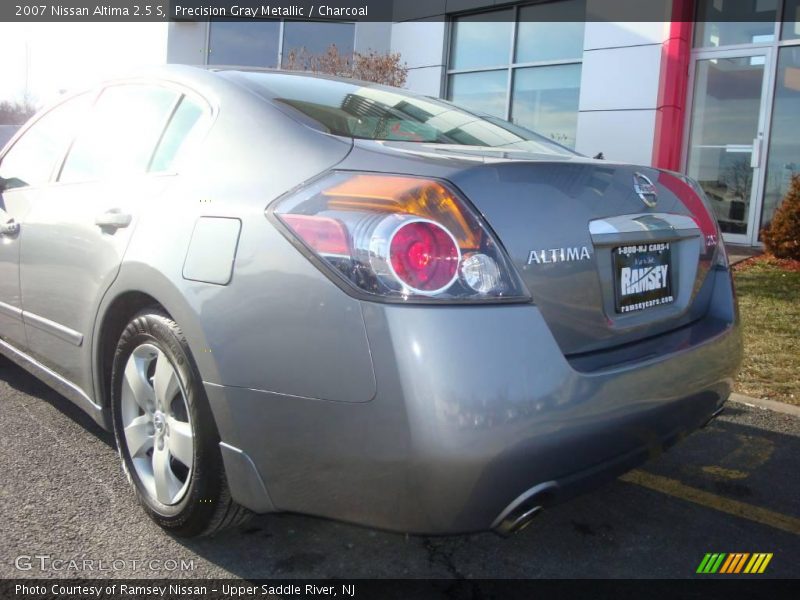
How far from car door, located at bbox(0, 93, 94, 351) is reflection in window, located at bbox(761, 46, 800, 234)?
8422 mm

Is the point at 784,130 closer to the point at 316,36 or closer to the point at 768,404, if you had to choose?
the point at 768,404

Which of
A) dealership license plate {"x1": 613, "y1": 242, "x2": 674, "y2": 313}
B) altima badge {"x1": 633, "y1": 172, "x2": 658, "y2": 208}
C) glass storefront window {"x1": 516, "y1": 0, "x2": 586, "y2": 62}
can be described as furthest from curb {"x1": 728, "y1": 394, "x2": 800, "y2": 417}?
glass storefront window {"x1": 516, "y1": 0, "x2": 586, "y2": 62}

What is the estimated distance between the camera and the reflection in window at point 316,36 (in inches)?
515

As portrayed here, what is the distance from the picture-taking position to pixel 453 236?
1886mm

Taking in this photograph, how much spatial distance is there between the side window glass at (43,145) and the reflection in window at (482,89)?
878 centimetres

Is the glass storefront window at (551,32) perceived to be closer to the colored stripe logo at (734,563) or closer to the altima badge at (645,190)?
the altima badge at (645,190)

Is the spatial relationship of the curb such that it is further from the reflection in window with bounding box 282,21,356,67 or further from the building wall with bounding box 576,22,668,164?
the reflection in window with bounding box 282,21,356,67

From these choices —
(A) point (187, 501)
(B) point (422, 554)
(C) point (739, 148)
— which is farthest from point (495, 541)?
(C) point (739, 148)

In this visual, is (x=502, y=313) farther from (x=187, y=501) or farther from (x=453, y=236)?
(x=187, y=501)

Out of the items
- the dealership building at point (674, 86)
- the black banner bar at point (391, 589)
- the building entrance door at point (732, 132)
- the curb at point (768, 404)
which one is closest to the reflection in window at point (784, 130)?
the dealership building at point (674, 86)

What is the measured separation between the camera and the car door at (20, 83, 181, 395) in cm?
257

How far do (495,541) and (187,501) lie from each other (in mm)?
1023

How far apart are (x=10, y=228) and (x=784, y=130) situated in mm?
9151

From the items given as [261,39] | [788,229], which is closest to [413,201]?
[788,229]
